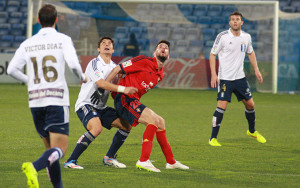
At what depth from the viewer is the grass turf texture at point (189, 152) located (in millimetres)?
6254

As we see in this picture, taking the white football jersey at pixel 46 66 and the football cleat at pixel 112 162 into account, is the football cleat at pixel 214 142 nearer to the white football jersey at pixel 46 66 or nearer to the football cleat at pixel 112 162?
the football cleat at pixel 112 162

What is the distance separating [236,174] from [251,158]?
1.31 m

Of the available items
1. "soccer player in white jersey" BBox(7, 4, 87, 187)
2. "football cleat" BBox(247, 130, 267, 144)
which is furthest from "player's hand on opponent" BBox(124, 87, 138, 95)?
"football cleat" BBox(247, 130, 267, 144)

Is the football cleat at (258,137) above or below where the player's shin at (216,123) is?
below

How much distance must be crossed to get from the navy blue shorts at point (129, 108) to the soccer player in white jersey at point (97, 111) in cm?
15

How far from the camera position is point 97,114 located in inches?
279

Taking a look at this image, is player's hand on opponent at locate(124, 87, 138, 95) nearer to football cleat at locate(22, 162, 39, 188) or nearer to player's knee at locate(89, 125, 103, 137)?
player's knee at locate(89, 125, 103, 137)

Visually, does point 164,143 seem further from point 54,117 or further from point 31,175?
point 31,175

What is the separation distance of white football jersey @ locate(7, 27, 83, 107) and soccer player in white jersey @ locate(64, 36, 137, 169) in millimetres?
1740

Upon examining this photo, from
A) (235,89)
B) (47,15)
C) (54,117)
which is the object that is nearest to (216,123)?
(235,89)

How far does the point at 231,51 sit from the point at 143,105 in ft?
10.1

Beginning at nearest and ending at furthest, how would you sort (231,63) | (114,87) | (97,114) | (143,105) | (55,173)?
(55,173)
(114,87)
(143,105)
(97,114)
(231,63)

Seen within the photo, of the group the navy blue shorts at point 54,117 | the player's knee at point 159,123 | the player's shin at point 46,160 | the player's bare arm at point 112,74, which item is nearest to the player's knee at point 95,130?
the player's bare arm at point 112,74

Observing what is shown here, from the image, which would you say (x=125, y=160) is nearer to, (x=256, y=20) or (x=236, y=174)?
(x=236, y=174)
